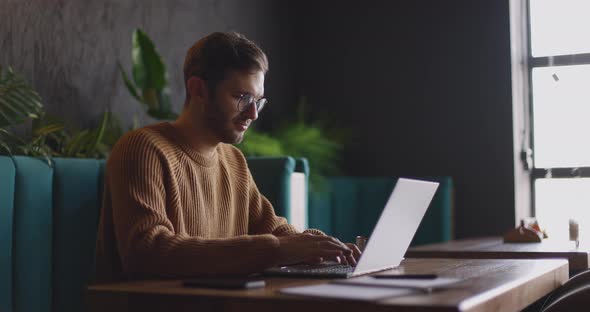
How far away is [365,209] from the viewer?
4711 mm

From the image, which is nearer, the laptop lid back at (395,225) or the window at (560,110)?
the laptop lid back at (395,225)

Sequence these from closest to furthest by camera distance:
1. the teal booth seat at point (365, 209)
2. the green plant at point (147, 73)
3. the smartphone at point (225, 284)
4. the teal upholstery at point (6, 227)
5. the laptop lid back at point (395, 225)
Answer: the smartphone at point (225, 284)
the laptop lid back at point (395, 225)
the teal upholstery at point (6, 227)
the green plant at point (147, 73)
the teal booth seat at point (365, 209)

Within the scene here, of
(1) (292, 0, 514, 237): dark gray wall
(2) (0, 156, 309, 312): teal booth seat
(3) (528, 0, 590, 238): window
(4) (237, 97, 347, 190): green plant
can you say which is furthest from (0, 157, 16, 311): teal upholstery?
(3) (528, 0, 590, 238): window

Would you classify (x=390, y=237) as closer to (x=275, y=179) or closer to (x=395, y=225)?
(x=395, y=225)

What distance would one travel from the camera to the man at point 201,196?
6.02 ft

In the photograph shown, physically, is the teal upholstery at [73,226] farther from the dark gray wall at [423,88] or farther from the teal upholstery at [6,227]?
the dark gray wall at [423,88]

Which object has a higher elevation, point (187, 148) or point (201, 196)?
point (187, 148)

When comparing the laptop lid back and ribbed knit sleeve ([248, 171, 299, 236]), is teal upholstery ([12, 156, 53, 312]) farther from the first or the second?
the laptop lid back

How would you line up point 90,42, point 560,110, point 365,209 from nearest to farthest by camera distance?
point 90,42 < point 365,209 < point 560,110

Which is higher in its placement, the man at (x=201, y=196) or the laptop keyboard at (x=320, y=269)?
the man at (x=201, y=196)

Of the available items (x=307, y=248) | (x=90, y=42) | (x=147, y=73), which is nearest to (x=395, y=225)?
(x=307, y=248)

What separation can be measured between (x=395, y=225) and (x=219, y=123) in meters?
0.68

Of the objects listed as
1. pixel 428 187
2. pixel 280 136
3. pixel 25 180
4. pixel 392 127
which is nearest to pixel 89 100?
pixel 25 180

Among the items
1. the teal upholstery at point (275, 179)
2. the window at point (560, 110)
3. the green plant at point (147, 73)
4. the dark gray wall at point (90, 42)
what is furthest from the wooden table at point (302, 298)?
the window at point (560, 110)
